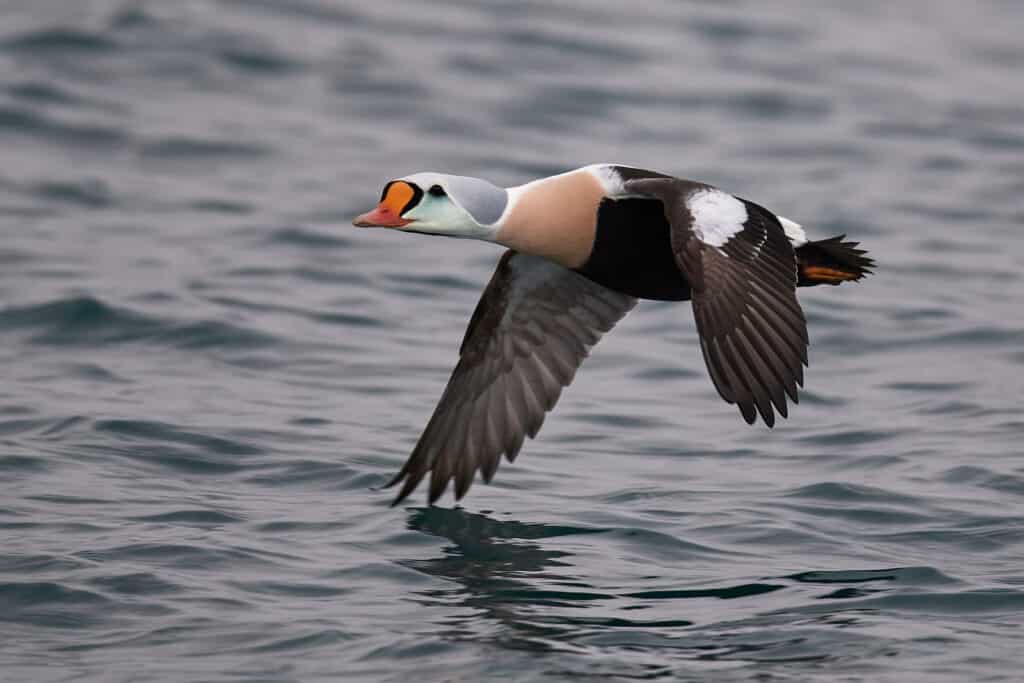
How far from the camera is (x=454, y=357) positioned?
8719 millimetres

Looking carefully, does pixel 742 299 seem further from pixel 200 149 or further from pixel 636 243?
pixel 200 149

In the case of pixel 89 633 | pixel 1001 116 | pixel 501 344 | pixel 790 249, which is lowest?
pixel 89 633

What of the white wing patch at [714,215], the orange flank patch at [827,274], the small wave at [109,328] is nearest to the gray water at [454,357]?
the small wave at [109,328]

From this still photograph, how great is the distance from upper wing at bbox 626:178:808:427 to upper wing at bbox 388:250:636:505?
4.26ft

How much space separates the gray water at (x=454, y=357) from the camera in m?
5.48

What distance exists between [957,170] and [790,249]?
6.81 m

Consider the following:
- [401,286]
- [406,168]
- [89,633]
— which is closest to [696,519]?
[89,633]

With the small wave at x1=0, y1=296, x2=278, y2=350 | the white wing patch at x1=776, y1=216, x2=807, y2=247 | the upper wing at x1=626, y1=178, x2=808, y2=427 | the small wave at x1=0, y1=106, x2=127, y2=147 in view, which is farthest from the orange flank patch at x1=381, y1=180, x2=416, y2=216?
the small wave at x1=0, y1=106, x2=127, y2=147

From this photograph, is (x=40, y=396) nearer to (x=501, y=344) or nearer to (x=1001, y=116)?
(x=501, y=344)

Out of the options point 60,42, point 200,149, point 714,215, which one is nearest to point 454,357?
point 714,215

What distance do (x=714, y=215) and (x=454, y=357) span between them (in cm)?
301

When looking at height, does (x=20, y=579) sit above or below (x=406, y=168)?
below

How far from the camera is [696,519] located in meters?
6.61

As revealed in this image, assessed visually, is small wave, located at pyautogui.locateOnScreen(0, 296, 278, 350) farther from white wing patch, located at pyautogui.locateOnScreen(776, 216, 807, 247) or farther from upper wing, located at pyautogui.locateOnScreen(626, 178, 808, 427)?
upper wing, located at pyautogui.locateOnScreen(626, 178, 808, 427)
